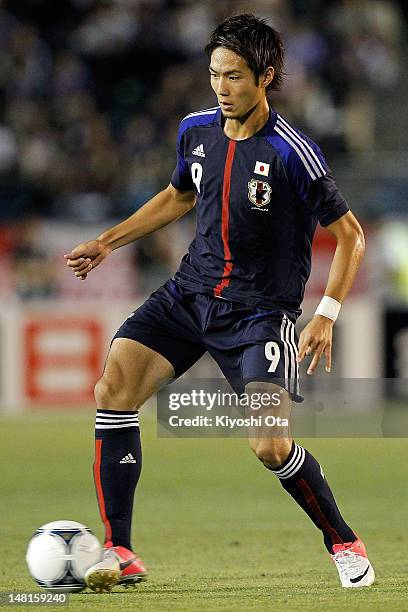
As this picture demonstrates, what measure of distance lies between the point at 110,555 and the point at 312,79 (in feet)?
39.1

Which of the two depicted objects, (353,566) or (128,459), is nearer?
(353,566)

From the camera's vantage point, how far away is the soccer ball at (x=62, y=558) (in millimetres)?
5133

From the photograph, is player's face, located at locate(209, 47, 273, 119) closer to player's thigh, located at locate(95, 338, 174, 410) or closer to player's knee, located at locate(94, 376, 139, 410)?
player's thigh, located at locate(95, 338, 174, 410)

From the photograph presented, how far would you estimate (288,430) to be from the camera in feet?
17.7

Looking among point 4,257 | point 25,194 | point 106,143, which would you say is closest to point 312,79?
point 106,143

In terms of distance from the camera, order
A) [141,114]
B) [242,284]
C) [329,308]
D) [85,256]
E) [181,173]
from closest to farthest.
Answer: [329,308]
[242,284]
[85,256]
[181,173]
[141,114]

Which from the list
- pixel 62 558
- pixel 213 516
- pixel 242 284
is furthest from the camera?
pixel 213 516

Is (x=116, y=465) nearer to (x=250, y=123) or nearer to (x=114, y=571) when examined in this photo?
(x=114, y=571)

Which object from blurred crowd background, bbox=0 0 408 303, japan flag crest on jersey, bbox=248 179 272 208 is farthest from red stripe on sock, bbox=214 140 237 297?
blurred crowd background, bbox=0 0 408 303

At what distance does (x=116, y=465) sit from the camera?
5605 millimetres

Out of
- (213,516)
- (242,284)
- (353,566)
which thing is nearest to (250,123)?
(242,284)

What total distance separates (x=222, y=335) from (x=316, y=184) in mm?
746

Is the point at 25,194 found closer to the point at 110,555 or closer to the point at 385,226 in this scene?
the point at 385,226

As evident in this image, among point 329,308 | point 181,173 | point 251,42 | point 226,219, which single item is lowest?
point 329,308
